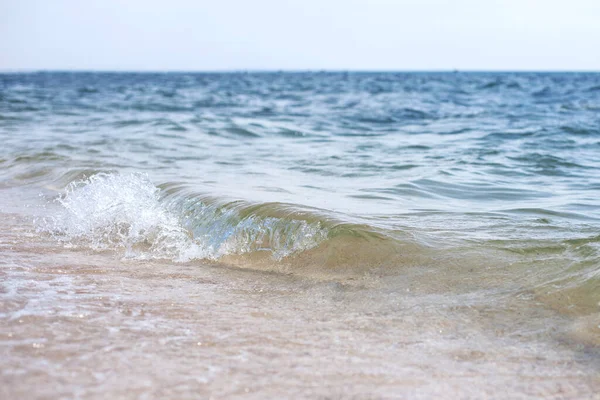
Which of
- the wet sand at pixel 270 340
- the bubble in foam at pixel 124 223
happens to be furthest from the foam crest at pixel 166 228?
the wet sand at pixel 270 340

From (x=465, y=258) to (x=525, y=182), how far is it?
3.82m

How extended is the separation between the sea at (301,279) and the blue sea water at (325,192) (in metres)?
0.03

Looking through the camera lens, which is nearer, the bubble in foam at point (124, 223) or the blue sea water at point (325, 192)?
the blue sea water at point (325, 192)

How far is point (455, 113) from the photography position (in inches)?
742

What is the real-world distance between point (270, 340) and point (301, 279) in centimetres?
125

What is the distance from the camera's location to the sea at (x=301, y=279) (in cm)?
241

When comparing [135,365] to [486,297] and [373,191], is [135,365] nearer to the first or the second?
[486,297]

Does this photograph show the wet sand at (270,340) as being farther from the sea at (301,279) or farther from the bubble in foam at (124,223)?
the bubble in foam at (124,223)

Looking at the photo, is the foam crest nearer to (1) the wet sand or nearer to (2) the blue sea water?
(2) the blue sea water

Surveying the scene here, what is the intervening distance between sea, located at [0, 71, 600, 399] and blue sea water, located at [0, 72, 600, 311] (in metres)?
0.03

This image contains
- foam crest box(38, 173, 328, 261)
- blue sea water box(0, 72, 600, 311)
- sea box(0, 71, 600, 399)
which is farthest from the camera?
foam crest box(38, 173, 328, 261)

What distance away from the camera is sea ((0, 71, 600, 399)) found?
2.41 meters

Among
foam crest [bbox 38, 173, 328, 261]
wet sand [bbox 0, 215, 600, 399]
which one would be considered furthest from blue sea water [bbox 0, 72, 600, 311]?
wet sand [bbox 0, 215, 600, 399]

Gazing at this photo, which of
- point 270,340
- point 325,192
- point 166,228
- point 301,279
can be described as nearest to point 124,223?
point 166,228
